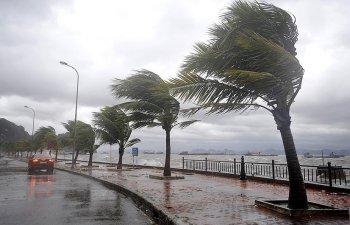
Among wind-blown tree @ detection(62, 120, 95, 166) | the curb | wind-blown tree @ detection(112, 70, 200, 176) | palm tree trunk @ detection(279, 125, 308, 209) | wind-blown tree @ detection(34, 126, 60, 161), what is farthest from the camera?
wind-blown tree @ detection(34, 126, 60, 161)

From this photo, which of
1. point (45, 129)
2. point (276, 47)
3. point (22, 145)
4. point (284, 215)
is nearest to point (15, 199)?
point (284, 215)

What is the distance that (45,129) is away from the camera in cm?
6038

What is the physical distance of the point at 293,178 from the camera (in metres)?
8.58

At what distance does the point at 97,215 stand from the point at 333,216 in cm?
550

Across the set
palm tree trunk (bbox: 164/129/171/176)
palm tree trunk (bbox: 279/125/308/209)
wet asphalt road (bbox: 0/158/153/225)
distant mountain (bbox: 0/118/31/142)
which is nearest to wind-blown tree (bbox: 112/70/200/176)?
palm tree trunk (bbox: 164/129/171/176)

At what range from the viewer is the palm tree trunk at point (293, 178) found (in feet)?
27.2

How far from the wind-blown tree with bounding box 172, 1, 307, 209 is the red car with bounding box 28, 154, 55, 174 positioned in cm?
2095

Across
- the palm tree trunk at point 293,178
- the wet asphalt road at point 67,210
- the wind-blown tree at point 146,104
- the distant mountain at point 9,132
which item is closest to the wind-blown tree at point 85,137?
the wind-blown tree at point 146,104

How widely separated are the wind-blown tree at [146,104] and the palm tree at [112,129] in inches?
344

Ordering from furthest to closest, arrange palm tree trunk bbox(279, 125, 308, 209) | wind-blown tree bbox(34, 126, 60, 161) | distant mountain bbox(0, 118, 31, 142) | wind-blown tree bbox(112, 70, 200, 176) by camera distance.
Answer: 1. distant mountain bbox(0, 118, 31, 142)
2. wind-blown tree bbox(34, 126, 60, 161)
3. wind-blown tree bbox(112, 70, 200, 176)
4. palm tree trunk bbox(279, 125, 308, 209)

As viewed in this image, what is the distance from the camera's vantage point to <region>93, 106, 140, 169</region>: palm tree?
28723 mm

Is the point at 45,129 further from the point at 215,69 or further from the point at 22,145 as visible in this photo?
the point at 215,69

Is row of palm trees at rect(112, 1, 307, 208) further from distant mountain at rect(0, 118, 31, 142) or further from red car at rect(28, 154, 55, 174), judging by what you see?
distant mountain at rect(0, 118, 31, 142)

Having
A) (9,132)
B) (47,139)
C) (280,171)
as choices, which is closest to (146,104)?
(280,171)
